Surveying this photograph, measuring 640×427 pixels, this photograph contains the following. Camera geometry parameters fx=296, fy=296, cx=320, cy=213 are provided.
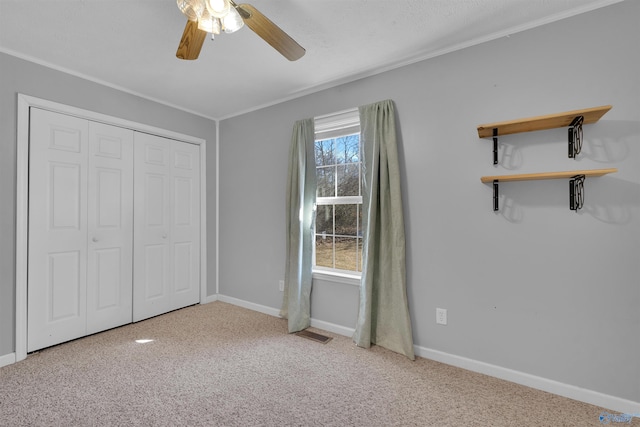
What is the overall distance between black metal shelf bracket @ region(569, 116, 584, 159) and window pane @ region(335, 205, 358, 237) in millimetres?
1645

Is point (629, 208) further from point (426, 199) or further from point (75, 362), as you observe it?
point (75, 362)

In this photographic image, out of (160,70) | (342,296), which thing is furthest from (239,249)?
(160,70)

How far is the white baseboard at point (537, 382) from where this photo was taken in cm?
174

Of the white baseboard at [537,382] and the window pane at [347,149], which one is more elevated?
the window pane at [347,149]

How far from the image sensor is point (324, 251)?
123 inches

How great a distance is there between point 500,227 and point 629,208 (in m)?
0.66

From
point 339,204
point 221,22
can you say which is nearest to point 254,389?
point 339,204

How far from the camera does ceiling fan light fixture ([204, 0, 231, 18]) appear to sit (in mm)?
1350

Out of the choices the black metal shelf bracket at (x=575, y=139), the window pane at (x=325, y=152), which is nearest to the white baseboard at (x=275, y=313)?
the window pane at (x=325, y=152)

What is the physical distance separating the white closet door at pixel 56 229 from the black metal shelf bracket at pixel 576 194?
383 cm

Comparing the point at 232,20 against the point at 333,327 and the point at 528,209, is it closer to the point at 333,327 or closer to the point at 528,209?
the point at 528,209

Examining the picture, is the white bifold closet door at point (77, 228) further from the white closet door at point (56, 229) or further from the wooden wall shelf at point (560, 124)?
the wooden wall shelf at point (560, 124)

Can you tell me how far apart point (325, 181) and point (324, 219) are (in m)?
0.40

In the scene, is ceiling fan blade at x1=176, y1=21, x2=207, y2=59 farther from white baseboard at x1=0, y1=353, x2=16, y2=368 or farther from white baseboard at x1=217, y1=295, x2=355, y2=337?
white baseboard at x1=0, y1=353, x2=16, y2=368
